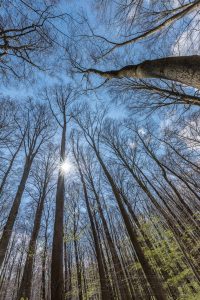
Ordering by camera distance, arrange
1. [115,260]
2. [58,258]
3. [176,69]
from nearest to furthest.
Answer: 1. [176,69]
2. [58,258]
3. [115,260]

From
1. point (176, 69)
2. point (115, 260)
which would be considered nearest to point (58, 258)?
point (176, 69)

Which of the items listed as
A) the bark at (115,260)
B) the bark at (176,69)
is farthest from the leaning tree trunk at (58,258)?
the bark at (115,260)

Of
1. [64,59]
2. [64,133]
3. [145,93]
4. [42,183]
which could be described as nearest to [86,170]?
[42,183]

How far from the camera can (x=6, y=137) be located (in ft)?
25.7

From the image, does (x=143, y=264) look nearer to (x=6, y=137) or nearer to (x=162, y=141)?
(x=6, y=137)

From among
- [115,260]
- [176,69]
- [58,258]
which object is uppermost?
[115,260]

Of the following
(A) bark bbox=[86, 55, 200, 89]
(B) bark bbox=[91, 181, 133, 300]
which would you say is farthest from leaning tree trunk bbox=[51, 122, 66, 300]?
(B) bark bbox=[91, 181, 133, 300]

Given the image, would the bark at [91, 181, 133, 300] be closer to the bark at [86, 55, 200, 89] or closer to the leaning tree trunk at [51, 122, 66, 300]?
the leaning tree trunk at [51, 122, 66, 300]

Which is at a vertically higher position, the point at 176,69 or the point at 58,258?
the point at 58,258

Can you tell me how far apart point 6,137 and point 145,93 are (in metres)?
6.58

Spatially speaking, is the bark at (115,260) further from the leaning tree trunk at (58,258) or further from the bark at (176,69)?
the bark at (176,69)

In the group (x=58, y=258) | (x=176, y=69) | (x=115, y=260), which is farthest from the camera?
(x=115, y=260)

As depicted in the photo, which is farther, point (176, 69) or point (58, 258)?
point (58, 258)

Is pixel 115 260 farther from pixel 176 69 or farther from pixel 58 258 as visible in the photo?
pixel 176 69
